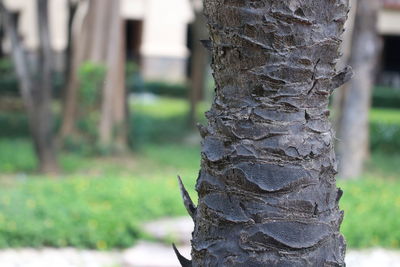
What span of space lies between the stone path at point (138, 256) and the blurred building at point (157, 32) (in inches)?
743

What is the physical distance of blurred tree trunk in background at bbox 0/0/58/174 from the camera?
9.71 metres

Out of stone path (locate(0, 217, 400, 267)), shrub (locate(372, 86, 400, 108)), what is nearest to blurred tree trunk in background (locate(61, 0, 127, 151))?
stone path (locate(0, 217, 400, 267))

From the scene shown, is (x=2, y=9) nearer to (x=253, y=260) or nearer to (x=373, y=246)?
(x=373, y=246)

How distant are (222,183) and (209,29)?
464 millimetres

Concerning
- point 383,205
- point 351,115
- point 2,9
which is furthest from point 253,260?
point 2,9

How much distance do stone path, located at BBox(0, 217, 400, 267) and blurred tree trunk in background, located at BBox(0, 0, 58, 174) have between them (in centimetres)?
442

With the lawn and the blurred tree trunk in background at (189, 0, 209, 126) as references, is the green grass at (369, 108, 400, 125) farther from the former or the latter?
the lawn

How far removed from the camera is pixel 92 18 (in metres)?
12.3

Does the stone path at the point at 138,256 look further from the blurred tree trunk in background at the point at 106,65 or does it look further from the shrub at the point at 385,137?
the shrub at the point at 385,137

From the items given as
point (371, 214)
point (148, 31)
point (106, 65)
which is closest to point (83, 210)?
point (371, 214)

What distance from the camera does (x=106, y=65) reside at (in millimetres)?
12195

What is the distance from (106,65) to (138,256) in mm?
7230

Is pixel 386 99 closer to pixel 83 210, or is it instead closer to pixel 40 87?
pixel 40 87

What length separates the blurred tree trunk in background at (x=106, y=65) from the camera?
12234 mm
